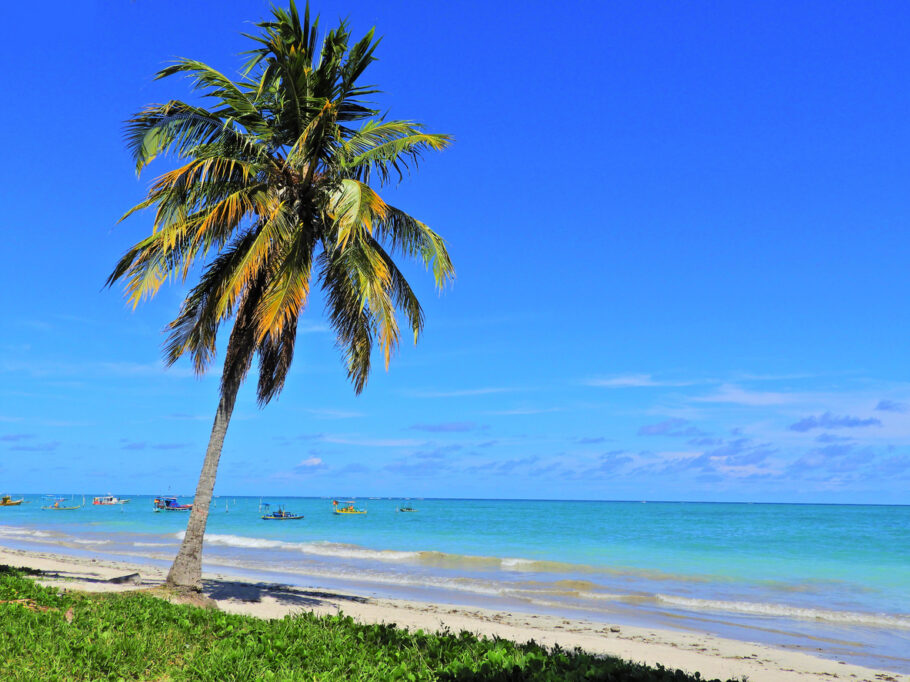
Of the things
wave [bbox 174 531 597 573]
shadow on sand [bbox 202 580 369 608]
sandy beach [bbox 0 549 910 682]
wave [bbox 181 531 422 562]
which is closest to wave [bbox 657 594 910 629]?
sandy beach [bbox 0 549 910 682]

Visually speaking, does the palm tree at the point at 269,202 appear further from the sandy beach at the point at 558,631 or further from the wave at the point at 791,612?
the wave at the point at 791,612

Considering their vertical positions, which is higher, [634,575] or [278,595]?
[634,575]

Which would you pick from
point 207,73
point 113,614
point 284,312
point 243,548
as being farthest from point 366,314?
point 243,548

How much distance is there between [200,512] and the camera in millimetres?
11602

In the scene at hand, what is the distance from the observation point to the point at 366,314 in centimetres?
1316

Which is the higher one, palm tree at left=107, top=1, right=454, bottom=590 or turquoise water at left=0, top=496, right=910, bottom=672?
palm tree at left=107, top=1, right=454, bottom=590

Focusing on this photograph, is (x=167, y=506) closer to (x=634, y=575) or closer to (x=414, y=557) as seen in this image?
(x=414, y=557)

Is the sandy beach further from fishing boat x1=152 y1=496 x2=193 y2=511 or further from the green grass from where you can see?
fishing boat x1=152 y1=496 x2=193 y2=511

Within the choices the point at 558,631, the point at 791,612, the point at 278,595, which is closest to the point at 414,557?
the point at 278,595

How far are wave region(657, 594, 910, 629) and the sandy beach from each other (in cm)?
517

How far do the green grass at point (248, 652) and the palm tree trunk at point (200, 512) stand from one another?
3.27 meters

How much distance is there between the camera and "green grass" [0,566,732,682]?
18.7 feet

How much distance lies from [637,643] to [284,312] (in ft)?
29.0

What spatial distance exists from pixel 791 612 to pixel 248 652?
1657cm
